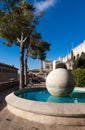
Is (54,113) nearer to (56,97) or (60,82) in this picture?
(60,82)

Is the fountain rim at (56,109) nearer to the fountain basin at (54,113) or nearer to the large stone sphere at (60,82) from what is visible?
the fountain basin at (54,113)

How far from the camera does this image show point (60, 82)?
1227cm

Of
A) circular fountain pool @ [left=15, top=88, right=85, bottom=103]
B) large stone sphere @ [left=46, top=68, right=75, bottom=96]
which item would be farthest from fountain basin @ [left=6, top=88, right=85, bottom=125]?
large stone sphere @ [left=46, top=68, right=75, bottom=96]

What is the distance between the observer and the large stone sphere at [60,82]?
12281 mm

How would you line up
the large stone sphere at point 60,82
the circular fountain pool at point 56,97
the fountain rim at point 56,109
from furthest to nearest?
1. the large stone sphere at point 60,82
2. the circular fountain pool at point 56,97
3. the fountain rim at point 56,109

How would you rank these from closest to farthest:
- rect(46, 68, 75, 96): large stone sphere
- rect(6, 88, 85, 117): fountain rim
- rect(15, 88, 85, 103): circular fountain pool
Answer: rect(6, 88, 85, 117): fountain rim, rect(15, 88, 85, 103): circular fountain pool, rect(46, 68, 75, 96): large stone sphere

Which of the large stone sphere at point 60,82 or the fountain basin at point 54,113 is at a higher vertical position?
the large stone sphere at point 60,82

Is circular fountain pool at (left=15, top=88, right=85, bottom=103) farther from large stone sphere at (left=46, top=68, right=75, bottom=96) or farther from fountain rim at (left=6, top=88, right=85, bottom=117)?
fountain rim at (left=6, top=88, right=85, bottom=117)

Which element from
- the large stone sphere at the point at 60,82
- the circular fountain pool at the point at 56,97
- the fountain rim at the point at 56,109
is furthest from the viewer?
the large stone sphere at the point at 60,82

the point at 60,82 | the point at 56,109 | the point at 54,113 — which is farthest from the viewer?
the point at 60,82

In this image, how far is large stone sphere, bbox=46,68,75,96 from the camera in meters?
12.3

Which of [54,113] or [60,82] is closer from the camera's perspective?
[54,113]

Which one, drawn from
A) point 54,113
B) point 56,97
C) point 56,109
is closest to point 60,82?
point 56,97

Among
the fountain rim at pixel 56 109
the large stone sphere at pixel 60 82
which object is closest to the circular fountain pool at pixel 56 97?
the large stone sphere at pixel 60 82
